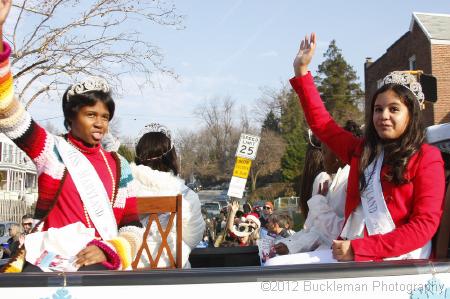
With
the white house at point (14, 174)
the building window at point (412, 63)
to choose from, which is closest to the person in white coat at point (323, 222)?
the building window at point (412, 63)

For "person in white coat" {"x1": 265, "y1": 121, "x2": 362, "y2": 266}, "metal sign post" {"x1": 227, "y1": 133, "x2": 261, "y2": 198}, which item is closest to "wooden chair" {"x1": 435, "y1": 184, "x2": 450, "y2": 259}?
"person in white coat" {"x1": 265, "y1": 121, "x2": 362, "y2": 266}

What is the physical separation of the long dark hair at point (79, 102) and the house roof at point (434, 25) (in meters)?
22.0

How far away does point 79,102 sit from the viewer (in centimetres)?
278

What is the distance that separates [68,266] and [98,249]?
17 cm

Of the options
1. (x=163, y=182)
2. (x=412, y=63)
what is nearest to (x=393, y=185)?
(x=163, y=182)

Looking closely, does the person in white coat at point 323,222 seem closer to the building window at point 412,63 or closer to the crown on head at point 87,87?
the crown on head at point 87,87

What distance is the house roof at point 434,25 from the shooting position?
2263cm

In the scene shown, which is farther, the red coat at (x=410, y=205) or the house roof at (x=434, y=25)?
the house roof at (x=434, y=25)

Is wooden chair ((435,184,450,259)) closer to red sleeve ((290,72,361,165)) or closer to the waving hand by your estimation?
red sleeve ((290,72,361,165))

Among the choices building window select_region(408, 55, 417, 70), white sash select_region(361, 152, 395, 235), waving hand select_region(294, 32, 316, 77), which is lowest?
white sash select_region(361, 152, 395, 235)

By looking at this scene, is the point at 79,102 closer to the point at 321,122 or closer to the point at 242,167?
the point at 321,122

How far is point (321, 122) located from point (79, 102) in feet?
4.29

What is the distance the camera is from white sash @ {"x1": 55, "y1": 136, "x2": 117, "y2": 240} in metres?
2.59

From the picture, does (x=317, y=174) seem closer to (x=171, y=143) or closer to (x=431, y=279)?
(x=171, y=143)
